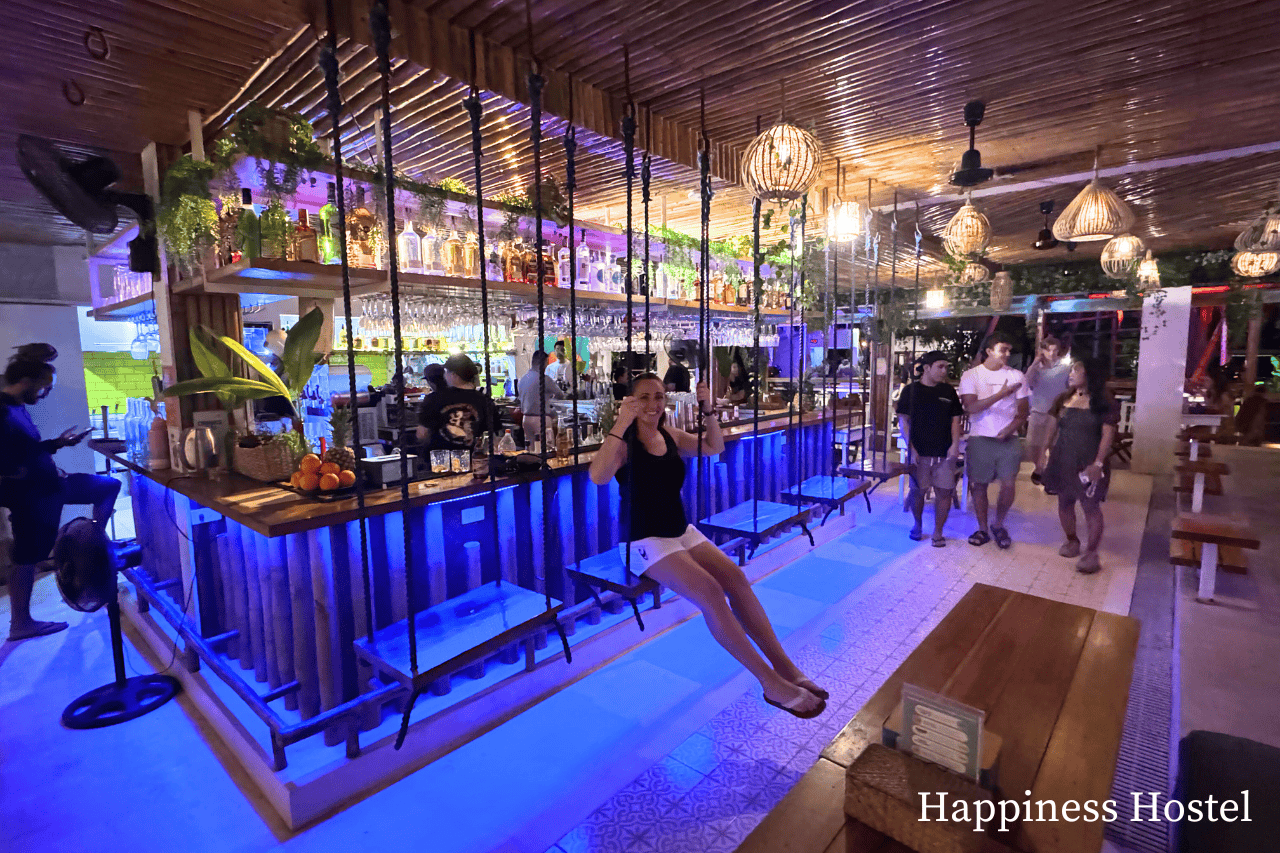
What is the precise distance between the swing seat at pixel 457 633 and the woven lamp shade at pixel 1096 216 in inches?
166

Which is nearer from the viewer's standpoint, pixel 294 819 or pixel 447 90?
pixel 294 819

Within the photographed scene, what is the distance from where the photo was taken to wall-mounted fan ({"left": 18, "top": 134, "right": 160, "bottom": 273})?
2979 mm

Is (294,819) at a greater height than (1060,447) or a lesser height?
lesser

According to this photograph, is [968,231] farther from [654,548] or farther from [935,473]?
[654,548]

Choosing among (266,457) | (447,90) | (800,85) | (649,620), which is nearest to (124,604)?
(266,457)

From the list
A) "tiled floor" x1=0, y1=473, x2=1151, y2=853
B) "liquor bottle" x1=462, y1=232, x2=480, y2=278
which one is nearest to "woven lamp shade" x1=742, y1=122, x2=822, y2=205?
"liquor bottle" x1=462, y1=232, x2=480, y2=278

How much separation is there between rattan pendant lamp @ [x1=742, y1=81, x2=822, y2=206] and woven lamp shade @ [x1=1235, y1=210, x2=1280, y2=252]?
4.85 m

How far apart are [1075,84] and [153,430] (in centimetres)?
555

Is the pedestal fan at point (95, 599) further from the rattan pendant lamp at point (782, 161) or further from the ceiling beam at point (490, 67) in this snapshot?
the rattan pendant lamp at point (782, 161)

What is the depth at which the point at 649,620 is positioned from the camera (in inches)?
146

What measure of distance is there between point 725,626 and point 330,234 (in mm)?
2667

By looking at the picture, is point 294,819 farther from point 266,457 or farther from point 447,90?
point 447,90

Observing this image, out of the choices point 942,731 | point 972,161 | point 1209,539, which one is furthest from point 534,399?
point 1209,539

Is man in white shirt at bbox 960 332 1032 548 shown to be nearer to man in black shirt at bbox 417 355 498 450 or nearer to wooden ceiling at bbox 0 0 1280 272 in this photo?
wooden ceiling at bbox 0 0 1280 272
